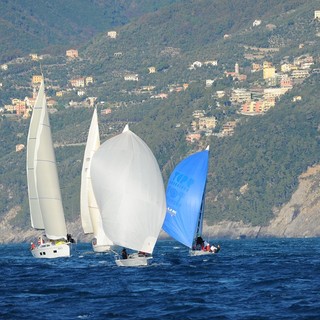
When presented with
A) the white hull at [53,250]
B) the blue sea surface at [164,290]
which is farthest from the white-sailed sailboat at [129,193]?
the white hull at [53,250]

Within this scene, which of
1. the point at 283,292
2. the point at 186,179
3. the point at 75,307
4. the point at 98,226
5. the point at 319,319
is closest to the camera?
the point at 319,319

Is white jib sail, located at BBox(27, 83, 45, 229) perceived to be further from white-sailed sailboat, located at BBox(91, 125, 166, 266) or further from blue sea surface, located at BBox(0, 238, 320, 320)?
white-sailed sailboat, located at BBox(91, 125, 166, 266)

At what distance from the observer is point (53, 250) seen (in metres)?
119

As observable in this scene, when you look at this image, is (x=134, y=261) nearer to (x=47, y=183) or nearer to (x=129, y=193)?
(x=129, y=193)

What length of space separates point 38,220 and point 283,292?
3989cm

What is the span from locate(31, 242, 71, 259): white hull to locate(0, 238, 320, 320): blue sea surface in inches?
196

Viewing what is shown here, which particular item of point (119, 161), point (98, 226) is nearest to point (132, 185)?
point (119, 161)

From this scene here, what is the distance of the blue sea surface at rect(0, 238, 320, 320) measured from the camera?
246ft

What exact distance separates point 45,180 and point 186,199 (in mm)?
9991

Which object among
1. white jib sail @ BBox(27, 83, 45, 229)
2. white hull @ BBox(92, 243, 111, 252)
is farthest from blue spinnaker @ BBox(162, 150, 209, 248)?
white hull @ BBox(92, 243, 111, 252)

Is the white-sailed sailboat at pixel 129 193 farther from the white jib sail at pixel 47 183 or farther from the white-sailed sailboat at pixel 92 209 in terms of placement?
the white-sailed sailboat at pixel 92 209

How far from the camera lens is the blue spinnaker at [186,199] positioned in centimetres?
11281

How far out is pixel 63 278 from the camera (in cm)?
9562

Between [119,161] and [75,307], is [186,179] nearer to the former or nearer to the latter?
[119,161]
